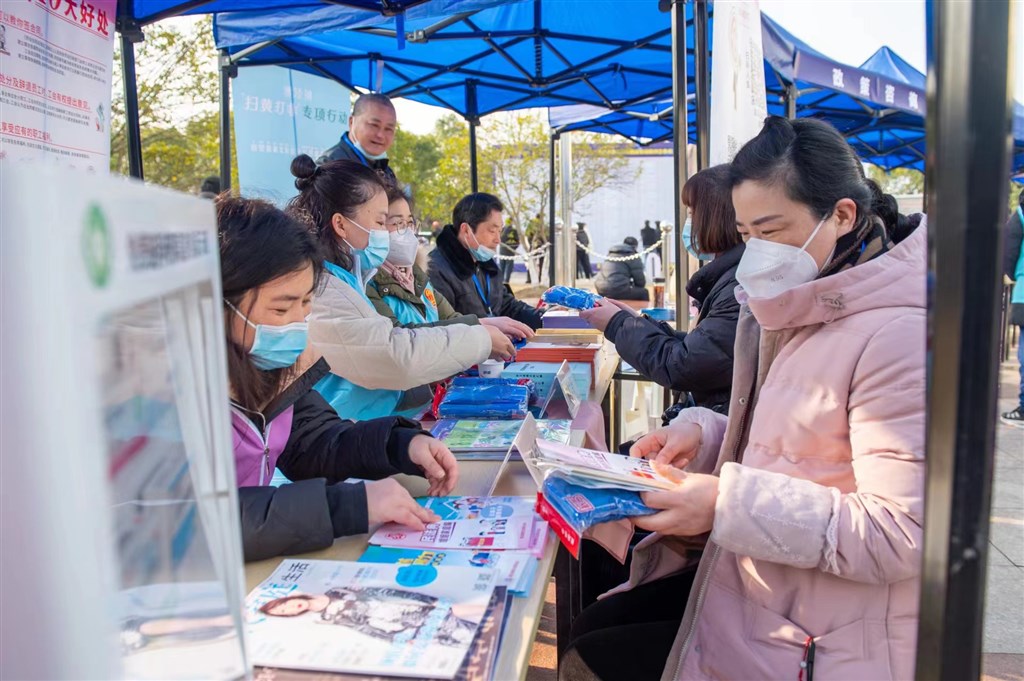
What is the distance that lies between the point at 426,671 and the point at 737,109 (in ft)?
10.1

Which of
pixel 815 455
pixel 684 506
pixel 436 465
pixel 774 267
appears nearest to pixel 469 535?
pixel 436 465

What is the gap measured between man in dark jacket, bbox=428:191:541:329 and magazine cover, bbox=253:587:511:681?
308 centimetres

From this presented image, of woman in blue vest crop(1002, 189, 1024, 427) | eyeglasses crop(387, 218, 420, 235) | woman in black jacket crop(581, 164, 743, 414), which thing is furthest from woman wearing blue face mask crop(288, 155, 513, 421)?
woman in blue vest crop(1002, 189, 1024, 427)

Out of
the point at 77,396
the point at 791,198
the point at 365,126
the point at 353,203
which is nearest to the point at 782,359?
the point at 791,198

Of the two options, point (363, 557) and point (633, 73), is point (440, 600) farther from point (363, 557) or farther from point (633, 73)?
point (633, 73)

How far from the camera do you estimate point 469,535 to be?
1355mm

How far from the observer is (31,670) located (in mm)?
513

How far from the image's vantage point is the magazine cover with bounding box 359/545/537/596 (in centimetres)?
120

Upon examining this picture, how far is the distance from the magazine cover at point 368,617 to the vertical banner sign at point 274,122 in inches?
176

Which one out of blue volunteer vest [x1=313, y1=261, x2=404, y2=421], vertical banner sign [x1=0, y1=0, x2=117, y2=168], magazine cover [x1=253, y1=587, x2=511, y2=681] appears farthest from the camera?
blue volunteer vest [x1=313, y1=261, x2=404, y2=421]

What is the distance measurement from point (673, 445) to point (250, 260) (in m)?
1.01

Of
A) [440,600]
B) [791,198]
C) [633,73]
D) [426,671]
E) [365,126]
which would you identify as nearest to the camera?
[426,671]

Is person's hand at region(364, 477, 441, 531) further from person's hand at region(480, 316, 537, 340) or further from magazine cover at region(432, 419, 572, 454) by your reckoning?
person's hand at region(480, 316, 537, 340)

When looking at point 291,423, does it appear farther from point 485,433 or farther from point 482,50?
point 482,50
